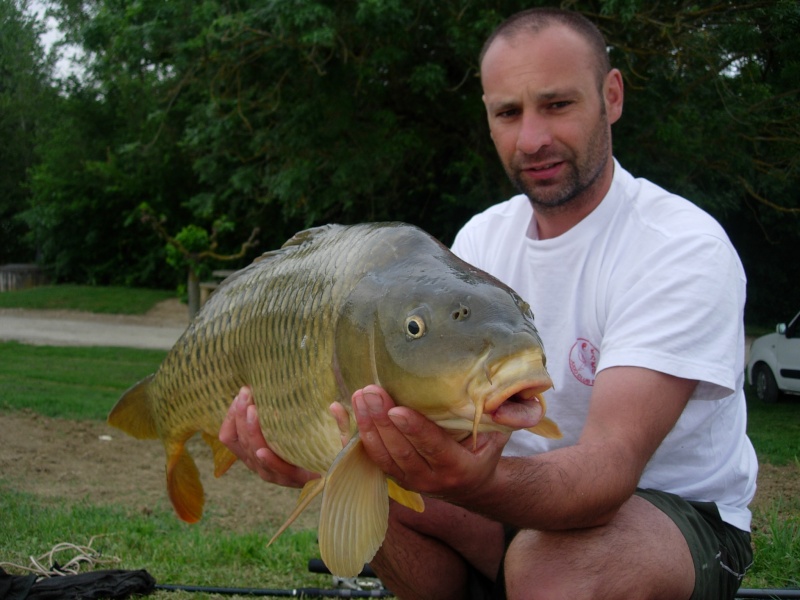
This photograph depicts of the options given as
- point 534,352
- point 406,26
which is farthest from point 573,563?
point 406,26

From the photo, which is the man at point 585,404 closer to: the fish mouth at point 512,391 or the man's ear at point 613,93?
the man's ear at point 613,93

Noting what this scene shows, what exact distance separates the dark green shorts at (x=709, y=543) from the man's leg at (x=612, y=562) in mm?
23

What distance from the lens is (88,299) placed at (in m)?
15.2

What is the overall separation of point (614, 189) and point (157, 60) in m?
6.32

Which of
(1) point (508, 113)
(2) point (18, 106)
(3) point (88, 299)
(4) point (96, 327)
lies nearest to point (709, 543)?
(1) point (508, 113)

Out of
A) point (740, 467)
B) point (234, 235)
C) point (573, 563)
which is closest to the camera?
point (573, 563)

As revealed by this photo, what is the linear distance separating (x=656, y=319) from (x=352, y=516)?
0.72 m

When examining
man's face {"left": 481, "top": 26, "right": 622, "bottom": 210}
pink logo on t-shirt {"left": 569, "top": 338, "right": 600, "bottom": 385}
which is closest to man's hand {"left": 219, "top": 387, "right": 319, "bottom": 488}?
pink logo on t-shirt {"left": 569, "top": 338, "right": 600, "bottom": 385}

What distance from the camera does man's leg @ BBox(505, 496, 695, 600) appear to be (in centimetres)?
149

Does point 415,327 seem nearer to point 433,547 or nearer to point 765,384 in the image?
Answer: point 433,547

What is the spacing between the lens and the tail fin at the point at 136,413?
2047mm

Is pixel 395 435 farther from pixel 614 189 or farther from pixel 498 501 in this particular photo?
pixel 614 189

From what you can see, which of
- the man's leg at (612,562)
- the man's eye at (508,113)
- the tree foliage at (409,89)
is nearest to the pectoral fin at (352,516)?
the man's leg at (612,562)

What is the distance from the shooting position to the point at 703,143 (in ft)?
21.9
